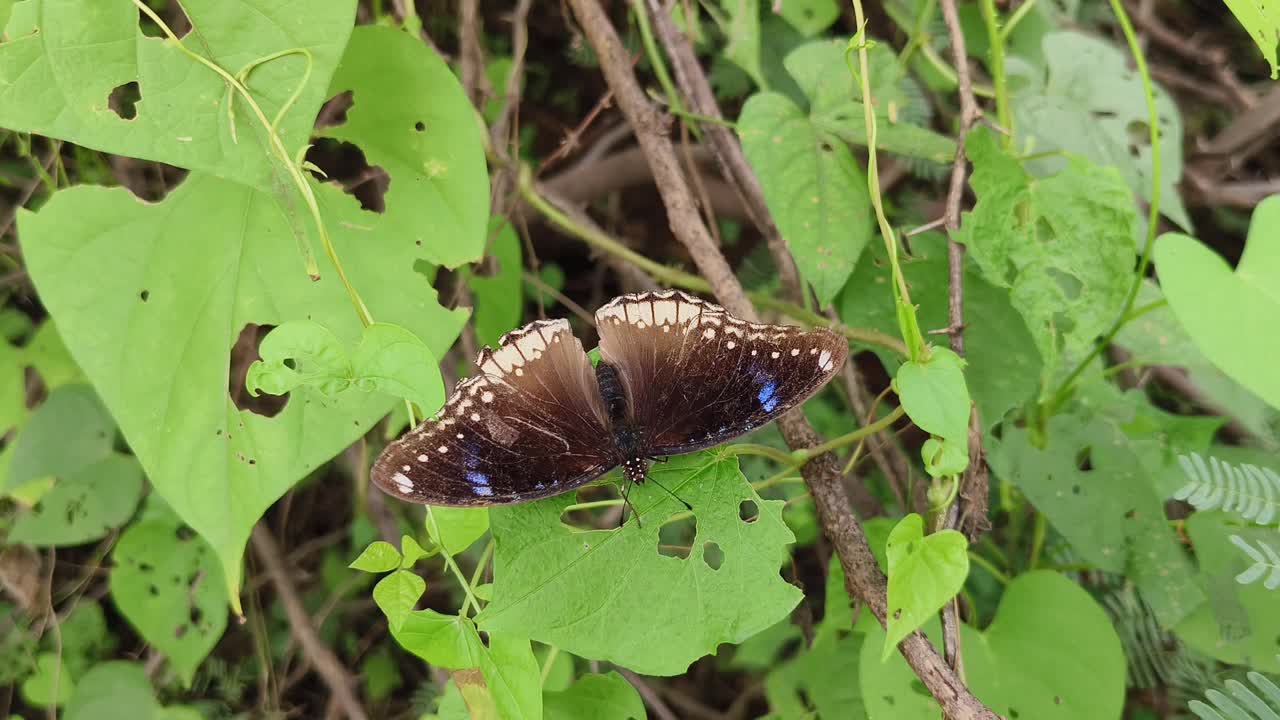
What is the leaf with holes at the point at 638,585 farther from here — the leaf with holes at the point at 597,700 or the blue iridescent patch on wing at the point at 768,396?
the leaf with holes at the point at 597,700

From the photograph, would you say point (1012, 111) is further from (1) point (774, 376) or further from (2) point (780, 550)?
(2) point (780, 550)

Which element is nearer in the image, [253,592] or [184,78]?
[184,78]

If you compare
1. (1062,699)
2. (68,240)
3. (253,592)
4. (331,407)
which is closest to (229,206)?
(68,240)

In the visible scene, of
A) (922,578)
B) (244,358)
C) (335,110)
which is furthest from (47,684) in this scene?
(922,578)

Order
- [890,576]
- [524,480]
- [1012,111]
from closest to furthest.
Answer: [890,576]
[524,480]
[1012,111]

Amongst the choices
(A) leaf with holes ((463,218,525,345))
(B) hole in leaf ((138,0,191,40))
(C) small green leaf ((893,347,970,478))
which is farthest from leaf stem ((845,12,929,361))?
(B) hole in leaf ((138,0,191,40))

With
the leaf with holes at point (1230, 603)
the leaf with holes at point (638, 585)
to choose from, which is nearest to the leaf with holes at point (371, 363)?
the leaf with holes at point (638, 585)
